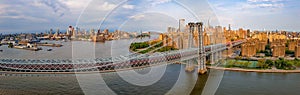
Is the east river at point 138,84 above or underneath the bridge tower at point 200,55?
underneath

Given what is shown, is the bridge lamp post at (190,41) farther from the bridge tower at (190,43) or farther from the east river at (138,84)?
the east river at (138,84)

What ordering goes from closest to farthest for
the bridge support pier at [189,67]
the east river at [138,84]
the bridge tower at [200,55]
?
the east river at [138,84] < the bridge tower at [200,55] < the bridge support pier at [189,67]

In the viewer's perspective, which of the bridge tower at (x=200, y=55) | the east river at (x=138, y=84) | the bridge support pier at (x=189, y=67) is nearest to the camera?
the east river at (x=138, y=84)

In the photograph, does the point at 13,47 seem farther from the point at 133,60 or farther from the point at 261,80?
the point at 261,80

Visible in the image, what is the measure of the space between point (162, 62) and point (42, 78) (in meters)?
1.85

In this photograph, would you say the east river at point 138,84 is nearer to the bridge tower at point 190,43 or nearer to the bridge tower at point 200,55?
the bridge tower at point 200,55

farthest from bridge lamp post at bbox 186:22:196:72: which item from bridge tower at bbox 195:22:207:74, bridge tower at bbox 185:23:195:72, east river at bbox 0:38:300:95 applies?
east river at bbox 0:38:300:95

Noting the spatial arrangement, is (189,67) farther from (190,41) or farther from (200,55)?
(190,41)

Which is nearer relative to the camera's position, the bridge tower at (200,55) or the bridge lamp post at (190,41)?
the bridge tower at (200,55)

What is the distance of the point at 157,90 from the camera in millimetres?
3266

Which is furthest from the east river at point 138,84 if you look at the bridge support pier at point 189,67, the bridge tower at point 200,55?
the bridge support pier at point 189,67

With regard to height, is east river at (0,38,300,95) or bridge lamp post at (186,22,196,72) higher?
bridge lamp post at (186,22,196,72)

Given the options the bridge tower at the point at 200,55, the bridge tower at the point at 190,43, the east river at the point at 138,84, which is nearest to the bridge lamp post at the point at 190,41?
the bridge tower at the point at 190,43

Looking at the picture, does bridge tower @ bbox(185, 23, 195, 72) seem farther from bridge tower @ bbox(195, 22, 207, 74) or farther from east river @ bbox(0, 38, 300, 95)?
east river @ bbox(0, 38, 300, 95)
